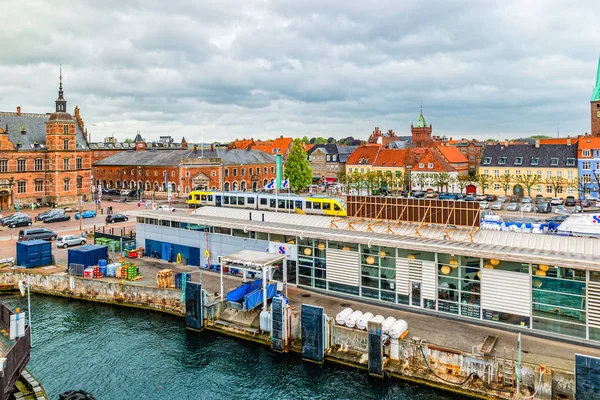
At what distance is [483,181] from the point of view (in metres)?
79.0

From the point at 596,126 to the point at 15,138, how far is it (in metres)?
91.0

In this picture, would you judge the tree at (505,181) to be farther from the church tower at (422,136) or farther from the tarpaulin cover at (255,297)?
the tarpaulin cover at (255,297)

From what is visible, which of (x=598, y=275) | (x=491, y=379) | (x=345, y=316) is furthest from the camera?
(x=345, y=316)

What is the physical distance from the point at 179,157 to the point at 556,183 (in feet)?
204

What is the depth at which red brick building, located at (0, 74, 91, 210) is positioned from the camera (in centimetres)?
6750

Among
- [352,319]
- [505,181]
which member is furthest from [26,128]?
[505,181]

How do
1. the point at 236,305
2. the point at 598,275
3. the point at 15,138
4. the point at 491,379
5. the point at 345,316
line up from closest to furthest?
the point at 491,379 < the point at 598,275 < the point at 345,316 < the point at 236,305 < the point at 15,138

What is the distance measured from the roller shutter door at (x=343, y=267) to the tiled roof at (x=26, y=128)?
5854cm

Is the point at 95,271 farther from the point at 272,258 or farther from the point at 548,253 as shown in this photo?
the point at 548,253

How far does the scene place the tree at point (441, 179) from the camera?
82250 mm

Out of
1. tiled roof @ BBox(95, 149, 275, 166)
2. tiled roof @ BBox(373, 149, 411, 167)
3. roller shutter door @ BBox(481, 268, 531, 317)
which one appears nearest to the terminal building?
roller shutter door @ BBox(481, 268, 531, 317)

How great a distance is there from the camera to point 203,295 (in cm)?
2738

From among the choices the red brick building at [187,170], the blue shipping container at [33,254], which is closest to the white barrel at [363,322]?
the blue shipping container at [33,254]

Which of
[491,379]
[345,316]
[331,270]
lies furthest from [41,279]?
[491,379]
